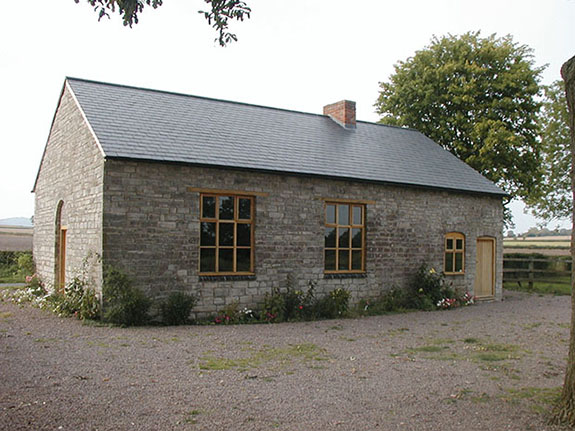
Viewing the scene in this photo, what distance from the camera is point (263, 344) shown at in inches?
376

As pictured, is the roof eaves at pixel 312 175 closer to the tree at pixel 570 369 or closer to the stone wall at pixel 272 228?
the stone wall at pixel 272 228

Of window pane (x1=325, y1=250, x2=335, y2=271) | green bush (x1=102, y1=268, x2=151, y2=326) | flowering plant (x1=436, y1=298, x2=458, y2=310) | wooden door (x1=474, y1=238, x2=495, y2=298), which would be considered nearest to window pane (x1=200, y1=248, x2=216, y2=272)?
green bush (x1=102, y1=268, x2=151, y2=326)

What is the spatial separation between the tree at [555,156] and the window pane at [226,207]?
77.6 ft

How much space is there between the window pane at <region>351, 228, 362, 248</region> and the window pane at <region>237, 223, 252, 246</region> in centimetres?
322

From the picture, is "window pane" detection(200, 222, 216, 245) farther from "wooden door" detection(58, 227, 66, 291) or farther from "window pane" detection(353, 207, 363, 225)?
"wooden door" detection(58, 227, 66, 291)

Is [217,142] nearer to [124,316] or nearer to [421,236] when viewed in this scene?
[124,316]

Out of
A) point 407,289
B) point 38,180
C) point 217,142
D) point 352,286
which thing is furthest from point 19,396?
point 38,180

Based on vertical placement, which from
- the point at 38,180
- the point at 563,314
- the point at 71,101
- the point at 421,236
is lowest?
the point at 563,314

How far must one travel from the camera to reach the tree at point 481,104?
879 inches

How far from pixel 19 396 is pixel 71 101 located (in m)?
9.94

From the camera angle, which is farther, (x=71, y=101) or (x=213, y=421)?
(x=71, y=101)

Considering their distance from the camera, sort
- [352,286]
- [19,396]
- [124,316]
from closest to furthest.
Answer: [19,396], [124,316], [352,286]

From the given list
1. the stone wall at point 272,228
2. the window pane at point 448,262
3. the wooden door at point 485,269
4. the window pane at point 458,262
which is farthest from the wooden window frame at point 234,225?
the wooden door at point 485,269

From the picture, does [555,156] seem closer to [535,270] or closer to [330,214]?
[535,270]
